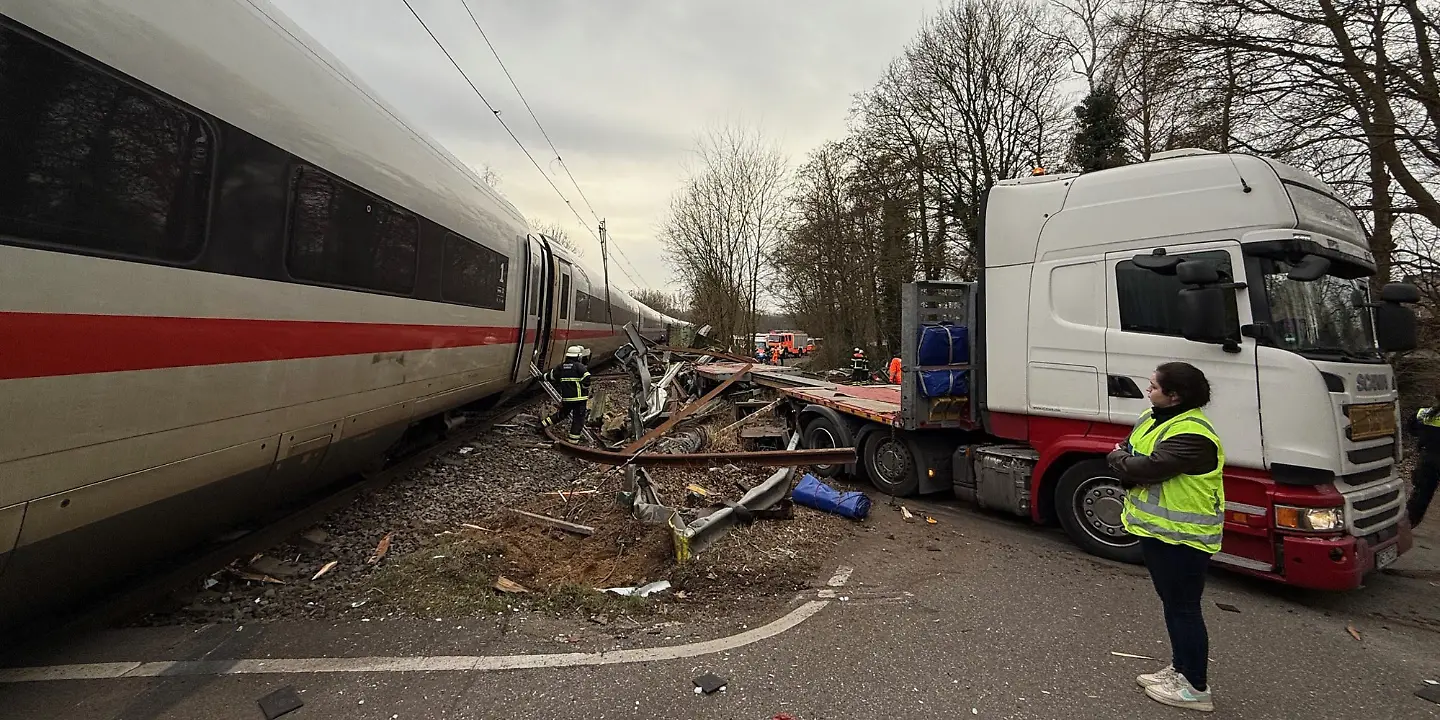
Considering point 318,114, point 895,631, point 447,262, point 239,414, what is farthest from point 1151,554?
point 447,262

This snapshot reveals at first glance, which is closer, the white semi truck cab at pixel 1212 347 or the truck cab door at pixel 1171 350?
the white semi truck cab at pixel 1212 347

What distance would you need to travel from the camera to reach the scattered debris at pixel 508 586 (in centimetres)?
394

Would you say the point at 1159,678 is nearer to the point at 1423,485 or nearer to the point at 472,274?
the point at 1423,485

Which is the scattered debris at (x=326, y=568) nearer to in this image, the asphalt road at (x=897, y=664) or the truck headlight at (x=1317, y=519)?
the asphalt road at (x=897, y=664)

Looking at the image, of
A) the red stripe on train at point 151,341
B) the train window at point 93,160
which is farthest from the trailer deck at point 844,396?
the train window at point 93,160

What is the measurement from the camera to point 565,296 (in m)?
11.4

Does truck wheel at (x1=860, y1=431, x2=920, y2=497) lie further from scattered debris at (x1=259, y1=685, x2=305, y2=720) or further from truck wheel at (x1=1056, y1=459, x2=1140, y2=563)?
scattered debris at (x1=259, y1=685, x2=305, y2=720)

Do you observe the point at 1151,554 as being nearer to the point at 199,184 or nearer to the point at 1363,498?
the point at 1363,498

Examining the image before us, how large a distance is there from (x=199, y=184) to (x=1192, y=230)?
5.90 m

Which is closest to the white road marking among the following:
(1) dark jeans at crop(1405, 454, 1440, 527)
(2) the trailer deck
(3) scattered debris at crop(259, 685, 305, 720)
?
(3) scattered debris at crop(259, 685, 305, 720)

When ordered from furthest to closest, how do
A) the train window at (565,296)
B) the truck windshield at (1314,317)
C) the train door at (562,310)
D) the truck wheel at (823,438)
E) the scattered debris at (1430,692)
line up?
the train window at (565,296) → the train door at (562,310) → the truck wheel at (823,438) → the truck windshield at (1314,317) → the scattered debris at (1430,692)

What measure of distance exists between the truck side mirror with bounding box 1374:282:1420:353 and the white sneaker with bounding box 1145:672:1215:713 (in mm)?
3229

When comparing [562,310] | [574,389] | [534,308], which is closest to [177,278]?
[574,389]

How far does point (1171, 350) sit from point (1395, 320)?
159cm
